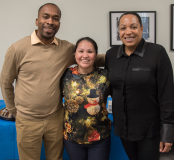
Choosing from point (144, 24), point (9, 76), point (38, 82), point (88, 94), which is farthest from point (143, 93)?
point (144, 24)

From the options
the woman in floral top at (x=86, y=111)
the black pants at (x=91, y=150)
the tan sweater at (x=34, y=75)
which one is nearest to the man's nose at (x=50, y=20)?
the tan sweater at (x=34, y=75)

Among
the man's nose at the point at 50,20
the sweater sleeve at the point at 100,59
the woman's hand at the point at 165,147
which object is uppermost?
the man's nose at the point at 50,20

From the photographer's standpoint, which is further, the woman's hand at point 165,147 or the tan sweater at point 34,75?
the tan sweater at point 34,75

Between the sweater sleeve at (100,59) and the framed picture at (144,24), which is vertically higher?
the framed picture at (144,24)

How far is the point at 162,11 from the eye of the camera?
267 centimetres

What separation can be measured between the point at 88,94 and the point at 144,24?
1997 millimetres

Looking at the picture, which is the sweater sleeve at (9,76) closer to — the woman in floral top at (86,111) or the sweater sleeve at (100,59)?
the woman in floral top at (86,111)

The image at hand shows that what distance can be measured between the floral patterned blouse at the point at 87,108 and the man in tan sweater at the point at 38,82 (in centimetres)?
14

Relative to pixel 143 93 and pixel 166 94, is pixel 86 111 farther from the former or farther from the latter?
pixel 166 94

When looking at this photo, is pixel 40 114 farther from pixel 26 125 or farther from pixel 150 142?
pixel 150 142

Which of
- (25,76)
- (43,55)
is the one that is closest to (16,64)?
(25,76)

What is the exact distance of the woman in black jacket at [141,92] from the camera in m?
1.08

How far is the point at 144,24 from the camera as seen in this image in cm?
268

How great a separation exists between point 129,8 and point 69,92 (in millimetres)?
2047
